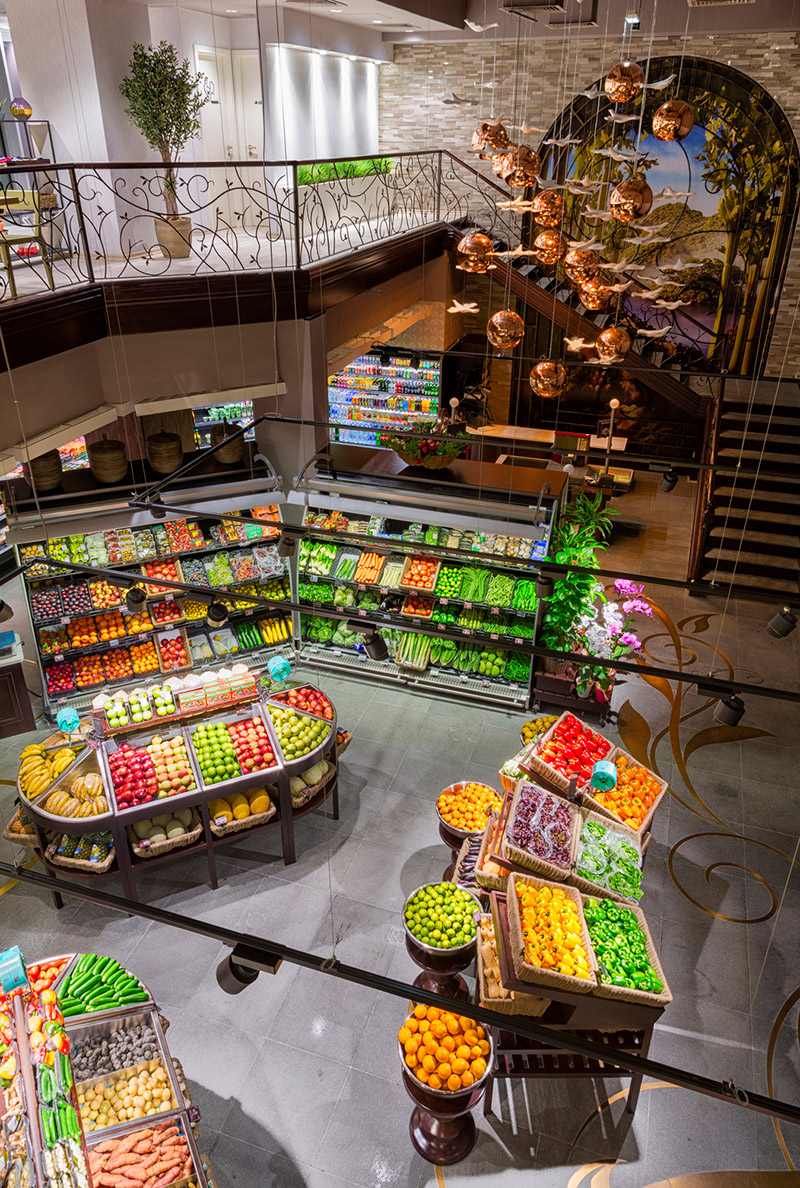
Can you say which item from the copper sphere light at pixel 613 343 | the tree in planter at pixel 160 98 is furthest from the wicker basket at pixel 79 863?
the tree in planter at pixel 160 98

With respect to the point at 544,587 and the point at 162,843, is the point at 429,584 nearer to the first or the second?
the point at 544,587

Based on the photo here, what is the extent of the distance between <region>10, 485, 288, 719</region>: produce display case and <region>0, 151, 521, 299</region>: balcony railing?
87.7 inches

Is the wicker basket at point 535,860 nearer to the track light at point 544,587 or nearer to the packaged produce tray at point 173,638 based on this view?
the track light at point 544,587

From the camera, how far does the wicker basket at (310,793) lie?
6199 millimetres

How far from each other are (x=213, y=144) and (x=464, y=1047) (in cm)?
1241

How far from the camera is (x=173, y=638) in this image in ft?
26.5

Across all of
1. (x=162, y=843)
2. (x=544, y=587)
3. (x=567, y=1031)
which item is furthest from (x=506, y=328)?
(x=567, y=1031)

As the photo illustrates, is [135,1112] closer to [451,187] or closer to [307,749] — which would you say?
[307,749]

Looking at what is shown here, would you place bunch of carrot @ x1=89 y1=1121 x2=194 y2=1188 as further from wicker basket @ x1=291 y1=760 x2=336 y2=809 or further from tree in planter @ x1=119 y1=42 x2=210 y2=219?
tree in planter @ x1=119 y1=42 x2=210 y2=219

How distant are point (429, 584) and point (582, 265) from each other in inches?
128

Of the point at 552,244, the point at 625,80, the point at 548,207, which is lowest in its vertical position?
the point at 552,244

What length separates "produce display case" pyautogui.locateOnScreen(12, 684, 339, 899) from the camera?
5.59 metres

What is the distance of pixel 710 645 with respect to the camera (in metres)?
9.07

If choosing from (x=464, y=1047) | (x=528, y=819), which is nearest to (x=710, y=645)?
(x=528, y=819)
